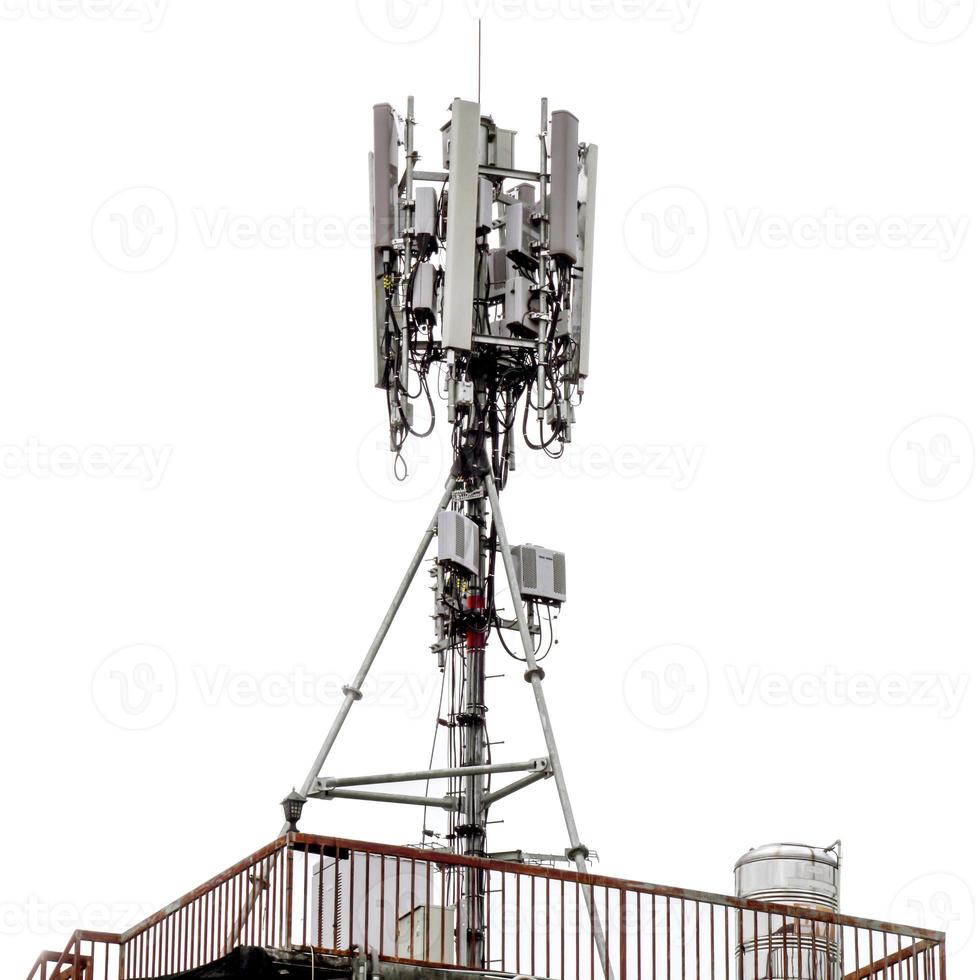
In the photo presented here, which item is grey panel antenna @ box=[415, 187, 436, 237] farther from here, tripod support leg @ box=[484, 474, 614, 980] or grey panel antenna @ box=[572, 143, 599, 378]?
tripod support leg @ box=[484, 474, 614, 980]

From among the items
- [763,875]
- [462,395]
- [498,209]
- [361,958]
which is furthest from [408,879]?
[498,209]

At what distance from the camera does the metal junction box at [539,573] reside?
1917 inches

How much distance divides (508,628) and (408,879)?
733cm

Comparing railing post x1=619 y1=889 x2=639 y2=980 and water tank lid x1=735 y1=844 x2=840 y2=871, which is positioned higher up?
water tank lid x1=735 y1=844 x2=840 y2=871

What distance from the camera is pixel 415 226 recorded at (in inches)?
1921

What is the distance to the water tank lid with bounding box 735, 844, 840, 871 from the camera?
1724 inches

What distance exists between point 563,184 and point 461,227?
195 cm

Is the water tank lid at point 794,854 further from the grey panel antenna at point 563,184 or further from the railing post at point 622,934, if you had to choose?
the grey panel antenna at point 563,184

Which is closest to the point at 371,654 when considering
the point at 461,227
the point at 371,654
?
the point at 371,654

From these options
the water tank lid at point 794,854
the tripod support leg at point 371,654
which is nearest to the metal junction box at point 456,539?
the tripod support leg at point 371,654

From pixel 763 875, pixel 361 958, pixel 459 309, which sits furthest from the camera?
pixel 459 309

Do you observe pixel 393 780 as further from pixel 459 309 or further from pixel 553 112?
pixel 553 112

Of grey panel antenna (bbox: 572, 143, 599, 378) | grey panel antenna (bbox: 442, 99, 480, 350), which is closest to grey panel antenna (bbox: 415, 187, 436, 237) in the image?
grey panel antenna (bbox: 442, 99, 480, 350)

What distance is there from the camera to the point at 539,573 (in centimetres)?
4884
